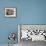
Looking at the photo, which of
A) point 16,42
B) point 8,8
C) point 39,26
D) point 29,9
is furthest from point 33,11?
point 16,42

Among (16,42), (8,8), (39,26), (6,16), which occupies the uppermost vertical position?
(8,8)

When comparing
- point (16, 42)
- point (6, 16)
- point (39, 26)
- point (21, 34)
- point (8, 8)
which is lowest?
point (16, 42)

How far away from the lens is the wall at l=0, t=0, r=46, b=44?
4.16 m

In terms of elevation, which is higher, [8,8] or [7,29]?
[8,8]

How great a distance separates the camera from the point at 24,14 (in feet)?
13.7

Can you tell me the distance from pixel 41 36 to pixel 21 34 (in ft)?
2.07

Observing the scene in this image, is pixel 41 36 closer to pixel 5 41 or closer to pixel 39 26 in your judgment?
pixel 39 26

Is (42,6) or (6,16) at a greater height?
(42,6)

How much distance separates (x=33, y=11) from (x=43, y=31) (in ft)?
2.42

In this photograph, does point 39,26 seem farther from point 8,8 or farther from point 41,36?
point 8,8

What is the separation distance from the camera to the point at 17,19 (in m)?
4.18

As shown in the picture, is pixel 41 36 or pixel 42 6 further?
pixel 42 6

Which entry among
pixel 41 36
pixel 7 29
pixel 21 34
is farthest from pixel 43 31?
pixel 7 29

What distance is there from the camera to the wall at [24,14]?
416 centimetres
